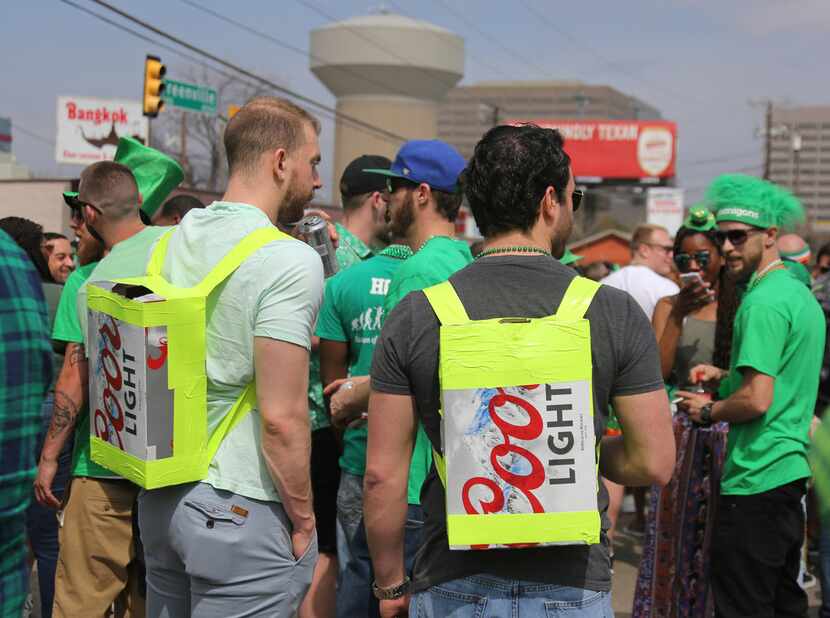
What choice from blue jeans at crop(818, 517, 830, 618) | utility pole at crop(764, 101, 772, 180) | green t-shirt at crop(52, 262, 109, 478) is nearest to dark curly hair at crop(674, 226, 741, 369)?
blue jeans at crop(818, 517, 830, 618)

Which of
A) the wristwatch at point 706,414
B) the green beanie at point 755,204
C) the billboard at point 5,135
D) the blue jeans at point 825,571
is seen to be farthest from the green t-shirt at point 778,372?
the billboard at point 5,135

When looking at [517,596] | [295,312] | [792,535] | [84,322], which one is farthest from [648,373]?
[84,322]

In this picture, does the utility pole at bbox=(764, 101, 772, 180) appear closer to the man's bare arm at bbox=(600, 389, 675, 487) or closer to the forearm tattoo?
the forearm tattoo

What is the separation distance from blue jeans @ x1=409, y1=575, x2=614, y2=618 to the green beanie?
2.44 metres

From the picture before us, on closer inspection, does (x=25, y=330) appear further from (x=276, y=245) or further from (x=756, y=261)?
(x=756, y=261)

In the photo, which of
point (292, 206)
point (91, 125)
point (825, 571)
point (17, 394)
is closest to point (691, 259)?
point (825, 571)

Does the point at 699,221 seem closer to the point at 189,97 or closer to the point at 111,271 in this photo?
the point at 111,271

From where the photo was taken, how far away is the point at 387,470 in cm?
264

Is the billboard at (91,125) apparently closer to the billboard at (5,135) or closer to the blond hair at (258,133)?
the blond hair at (258,133)

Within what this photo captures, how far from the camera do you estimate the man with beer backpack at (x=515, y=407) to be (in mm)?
2395

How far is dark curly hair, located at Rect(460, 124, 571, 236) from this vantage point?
8.45 feet

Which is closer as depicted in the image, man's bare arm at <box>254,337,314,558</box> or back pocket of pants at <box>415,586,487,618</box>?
back pocket of pants at <box>415,586,487,618</box>

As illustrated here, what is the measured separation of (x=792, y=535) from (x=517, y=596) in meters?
2.25

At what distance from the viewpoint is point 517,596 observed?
96.0 inches
